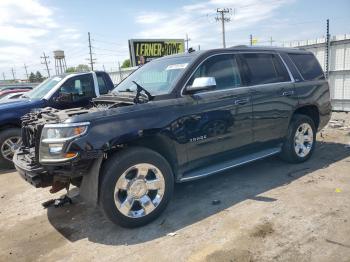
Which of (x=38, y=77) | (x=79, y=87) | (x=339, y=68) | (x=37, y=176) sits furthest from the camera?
(x=38, y=77)

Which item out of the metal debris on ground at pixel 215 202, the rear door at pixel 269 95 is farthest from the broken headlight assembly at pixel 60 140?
the rear door at pixel 269 95

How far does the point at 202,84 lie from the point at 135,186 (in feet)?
4.74

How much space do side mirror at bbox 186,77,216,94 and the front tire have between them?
945 mm

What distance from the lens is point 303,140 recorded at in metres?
5.68

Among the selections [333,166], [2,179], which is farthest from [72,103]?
[333,166]

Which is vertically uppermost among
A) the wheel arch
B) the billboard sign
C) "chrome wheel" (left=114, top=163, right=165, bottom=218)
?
the billboard sign

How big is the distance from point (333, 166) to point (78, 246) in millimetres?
4239

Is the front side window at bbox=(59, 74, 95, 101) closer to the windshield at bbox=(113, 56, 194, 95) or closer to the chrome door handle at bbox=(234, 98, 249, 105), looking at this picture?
the windshield at bbox=(113, 56, 194, 95)

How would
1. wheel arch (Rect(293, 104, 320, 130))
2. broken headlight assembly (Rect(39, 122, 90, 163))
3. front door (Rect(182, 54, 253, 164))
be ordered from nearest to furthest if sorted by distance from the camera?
broken headlight assembly (Rect(39, 122, 90, 163)) → front door (Rect(182, 54, 253, 164)) → wheel arch (Rect(293, 104, 320, 130))

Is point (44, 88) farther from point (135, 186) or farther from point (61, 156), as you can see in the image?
point (135, 186)

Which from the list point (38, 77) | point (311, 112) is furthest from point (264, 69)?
point (38, 77)

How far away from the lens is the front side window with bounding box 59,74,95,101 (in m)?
7.45

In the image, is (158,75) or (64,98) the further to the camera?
(64,98)

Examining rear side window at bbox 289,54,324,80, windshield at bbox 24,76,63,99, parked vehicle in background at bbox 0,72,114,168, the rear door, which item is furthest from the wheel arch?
windshield at bbox 24,76,63,99
